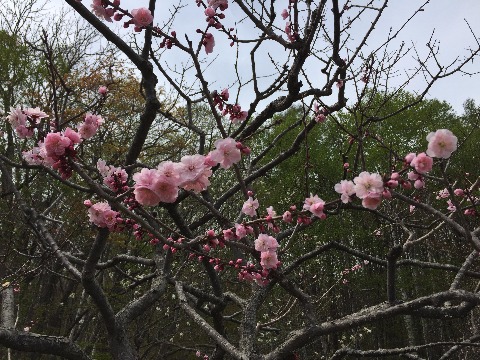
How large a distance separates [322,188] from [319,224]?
6.58ft

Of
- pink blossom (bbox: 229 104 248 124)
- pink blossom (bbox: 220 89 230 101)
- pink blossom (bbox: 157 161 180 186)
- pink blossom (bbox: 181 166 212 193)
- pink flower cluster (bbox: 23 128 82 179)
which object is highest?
pink blossom (bbox: 220 89 230 101)

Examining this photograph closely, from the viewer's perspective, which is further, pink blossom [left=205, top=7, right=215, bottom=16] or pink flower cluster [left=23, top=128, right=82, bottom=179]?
pink blossom [left=205, top=7, right=215, bottom=16]

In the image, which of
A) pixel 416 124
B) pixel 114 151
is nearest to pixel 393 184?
pixel 114 151

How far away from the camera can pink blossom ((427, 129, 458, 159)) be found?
1.69 m

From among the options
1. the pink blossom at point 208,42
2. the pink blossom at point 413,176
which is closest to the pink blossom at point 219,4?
the pink blossom at point 208,42

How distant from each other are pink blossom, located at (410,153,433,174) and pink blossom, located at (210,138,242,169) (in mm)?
742

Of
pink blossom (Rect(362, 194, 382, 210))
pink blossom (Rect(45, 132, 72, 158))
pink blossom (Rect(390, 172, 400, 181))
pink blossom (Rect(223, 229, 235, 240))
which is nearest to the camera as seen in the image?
pink blossom (Rect(45, 132, 72, 158))

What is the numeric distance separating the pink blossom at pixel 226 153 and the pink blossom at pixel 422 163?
742 mm

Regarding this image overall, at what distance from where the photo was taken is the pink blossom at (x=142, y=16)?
221 cm

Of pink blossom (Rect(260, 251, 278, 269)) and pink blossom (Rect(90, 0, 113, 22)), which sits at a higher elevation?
pink blossom (Rect(90, 0, 113, 22))

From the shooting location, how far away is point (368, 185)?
169cm

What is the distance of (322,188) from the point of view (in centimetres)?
1457

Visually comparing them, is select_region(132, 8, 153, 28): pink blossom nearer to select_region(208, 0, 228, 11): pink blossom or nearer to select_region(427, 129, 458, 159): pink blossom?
select_region(208, 0, 228, 11): pink blossom

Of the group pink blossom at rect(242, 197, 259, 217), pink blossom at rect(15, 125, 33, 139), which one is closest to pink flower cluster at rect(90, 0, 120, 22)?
pink blossom at rect(15, 125, 33, 139)
